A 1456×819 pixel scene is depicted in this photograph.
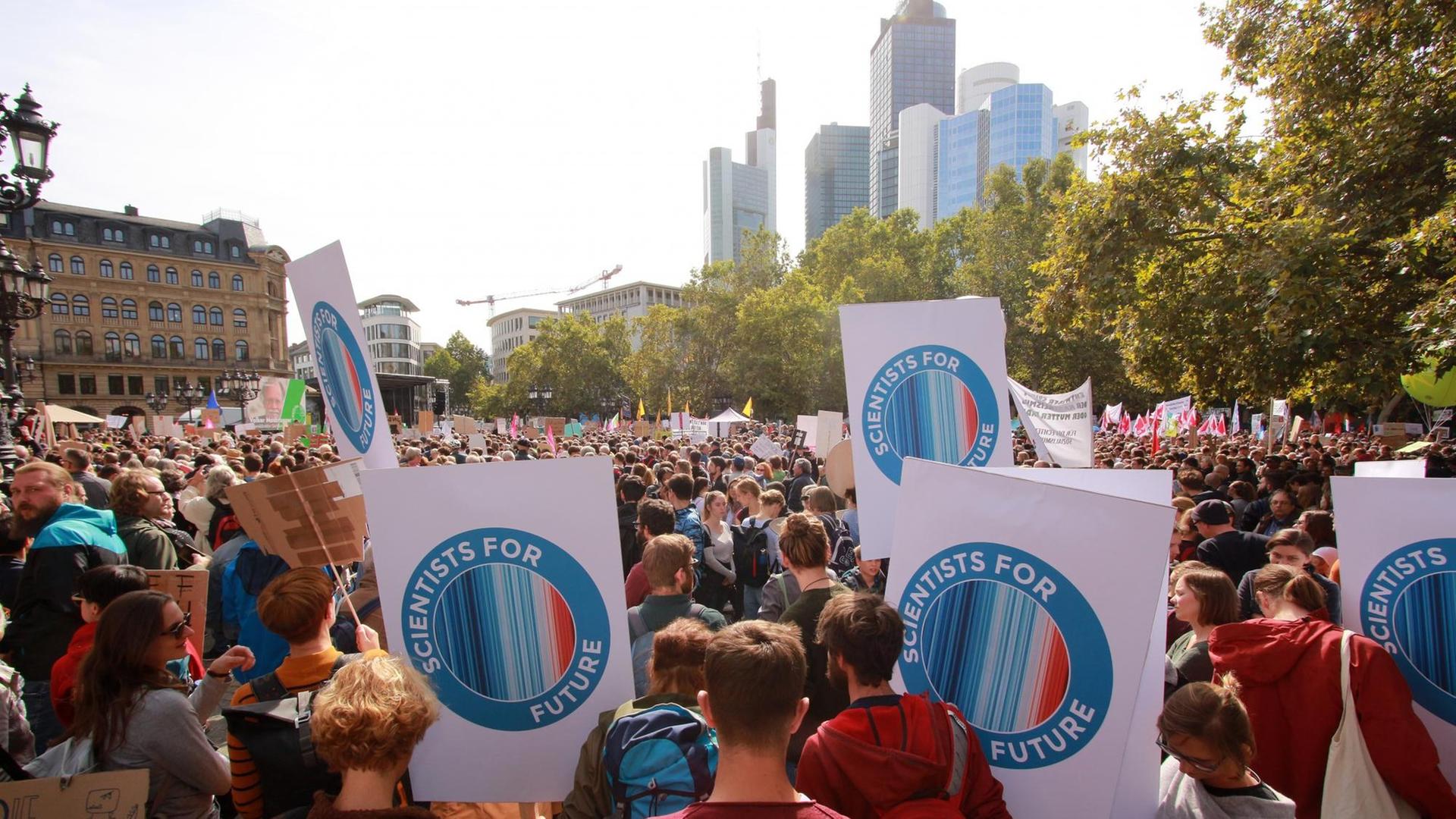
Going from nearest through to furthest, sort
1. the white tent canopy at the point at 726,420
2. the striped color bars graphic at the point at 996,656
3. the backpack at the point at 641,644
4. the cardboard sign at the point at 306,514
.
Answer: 1. the striped color bars graphic at the point at 996,656
2. the backpack at the point at 641,644
3. the cardboard sign at the point at 306,514
4. the white tent canopy at the point at 726,420

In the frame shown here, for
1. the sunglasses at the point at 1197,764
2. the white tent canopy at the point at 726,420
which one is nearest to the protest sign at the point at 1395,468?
the sunglasses at the point at 1197,764

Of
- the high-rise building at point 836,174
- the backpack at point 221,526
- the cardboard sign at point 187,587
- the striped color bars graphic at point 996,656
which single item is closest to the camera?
the striped color bars graphic at point 996,656

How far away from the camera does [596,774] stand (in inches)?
92.9

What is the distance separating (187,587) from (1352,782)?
4.73m

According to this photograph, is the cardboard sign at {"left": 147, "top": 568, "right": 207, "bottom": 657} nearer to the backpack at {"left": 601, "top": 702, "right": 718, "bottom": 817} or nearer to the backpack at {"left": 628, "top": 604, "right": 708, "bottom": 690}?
the backpack at {"left": 628, "top": 604, "right": 708, "bottom": 690}

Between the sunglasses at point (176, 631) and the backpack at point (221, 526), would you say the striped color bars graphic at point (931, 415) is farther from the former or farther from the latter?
the backpack at point (221, 526)

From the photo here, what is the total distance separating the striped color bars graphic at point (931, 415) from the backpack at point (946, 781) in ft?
7.74

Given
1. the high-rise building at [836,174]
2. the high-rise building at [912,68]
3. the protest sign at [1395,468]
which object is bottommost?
the protest sign at [1395,468]

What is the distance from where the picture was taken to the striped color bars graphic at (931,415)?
4.40m

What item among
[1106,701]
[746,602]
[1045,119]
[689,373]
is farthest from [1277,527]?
[1045,119]

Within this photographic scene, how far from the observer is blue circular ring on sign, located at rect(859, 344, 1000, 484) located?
14.3ft

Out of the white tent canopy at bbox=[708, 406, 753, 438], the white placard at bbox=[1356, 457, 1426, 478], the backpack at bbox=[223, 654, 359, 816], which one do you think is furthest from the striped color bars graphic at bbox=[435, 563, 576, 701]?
the white tent canopy at bbox=[708, 406, 753, 438]

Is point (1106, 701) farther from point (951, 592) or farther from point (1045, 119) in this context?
point (1045, 119)

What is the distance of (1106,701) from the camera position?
7.45 feet
